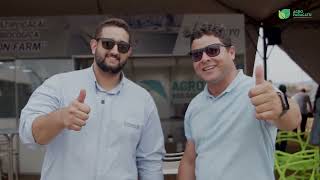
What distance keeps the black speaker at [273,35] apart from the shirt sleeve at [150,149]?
23.4 ft

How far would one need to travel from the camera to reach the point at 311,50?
9102 millimetres

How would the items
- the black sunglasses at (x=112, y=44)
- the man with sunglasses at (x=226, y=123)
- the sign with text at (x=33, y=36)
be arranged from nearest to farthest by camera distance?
the man with sunglasses at (x=226, y=123)
the black sunglasses at (x=112, y=44)
the sign with text at (x=33, y=36)

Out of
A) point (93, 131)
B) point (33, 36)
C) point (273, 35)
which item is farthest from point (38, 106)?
point (273, 35)

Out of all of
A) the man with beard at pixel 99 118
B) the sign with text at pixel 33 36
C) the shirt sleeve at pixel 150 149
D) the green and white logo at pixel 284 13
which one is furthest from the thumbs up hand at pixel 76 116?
the green and white logo at pixel 284 13

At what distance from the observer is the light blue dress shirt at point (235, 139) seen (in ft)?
5.07

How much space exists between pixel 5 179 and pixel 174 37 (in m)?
3.08

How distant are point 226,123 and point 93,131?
51 centimetres

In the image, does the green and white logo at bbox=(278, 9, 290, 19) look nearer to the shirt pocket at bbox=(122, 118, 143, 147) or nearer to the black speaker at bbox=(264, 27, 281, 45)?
the black speaker at bbox=(264, 27, 281, 45)

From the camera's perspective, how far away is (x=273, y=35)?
8.66 meters

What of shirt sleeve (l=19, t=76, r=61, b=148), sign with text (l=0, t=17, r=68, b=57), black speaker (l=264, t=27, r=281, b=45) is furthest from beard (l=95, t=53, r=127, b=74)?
black speaker (l=264, t=27, r=281, b=45)

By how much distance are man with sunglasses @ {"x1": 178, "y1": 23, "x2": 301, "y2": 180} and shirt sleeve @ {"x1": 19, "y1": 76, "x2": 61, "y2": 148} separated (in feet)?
1.81

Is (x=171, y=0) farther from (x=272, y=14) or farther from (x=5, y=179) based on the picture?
(x=5, y=179)

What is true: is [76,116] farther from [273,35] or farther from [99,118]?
[273,35]

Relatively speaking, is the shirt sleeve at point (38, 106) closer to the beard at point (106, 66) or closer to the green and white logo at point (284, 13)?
the beard at point (106, 66)
